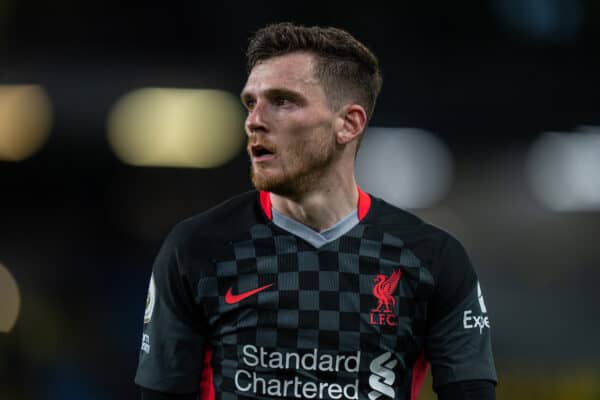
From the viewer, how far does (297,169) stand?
2.27 m

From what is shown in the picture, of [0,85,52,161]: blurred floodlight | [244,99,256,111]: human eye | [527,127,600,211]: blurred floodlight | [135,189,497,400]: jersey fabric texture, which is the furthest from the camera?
[527,127,600,211]: blurred floodlight

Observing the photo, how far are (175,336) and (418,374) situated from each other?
0.72 metres

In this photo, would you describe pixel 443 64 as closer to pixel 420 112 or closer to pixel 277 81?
pixel 420 112

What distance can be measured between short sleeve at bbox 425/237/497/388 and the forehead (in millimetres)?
636

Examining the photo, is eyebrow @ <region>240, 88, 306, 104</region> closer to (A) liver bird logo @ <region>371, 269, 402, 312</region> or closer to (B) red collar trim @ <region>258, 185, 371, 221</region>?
(B) red collar trim @ <region>258, 185, 371, 221</region>

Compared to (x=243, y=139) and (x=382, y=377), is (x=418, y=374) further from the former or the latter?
(x=243, y=139)

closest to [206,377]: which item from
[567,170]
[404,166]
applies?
[404,166]

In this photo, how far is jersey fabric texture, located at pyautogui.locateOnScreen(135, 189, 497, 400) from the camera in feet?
7.22

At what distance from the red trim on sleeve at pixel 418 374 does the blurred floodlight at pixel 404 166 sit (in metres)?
Result: 4.90

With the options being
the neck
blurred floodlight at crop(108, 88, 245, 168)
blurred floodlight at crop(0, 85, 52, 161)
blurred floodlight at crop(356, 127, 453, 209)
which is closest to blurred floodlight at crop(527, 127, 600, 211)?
blurred floodlight at crop(356, 127, 453, 209)

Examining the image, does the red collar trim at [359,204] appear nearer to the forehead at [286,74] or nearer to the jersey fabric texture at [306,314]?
the jersey fabric texture at [306,314]

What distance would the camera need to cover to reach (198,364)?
224 centimetres

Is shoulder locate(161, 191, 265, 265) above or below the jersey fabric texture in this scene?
above

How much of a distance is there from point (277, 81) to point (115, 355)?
186 inches
